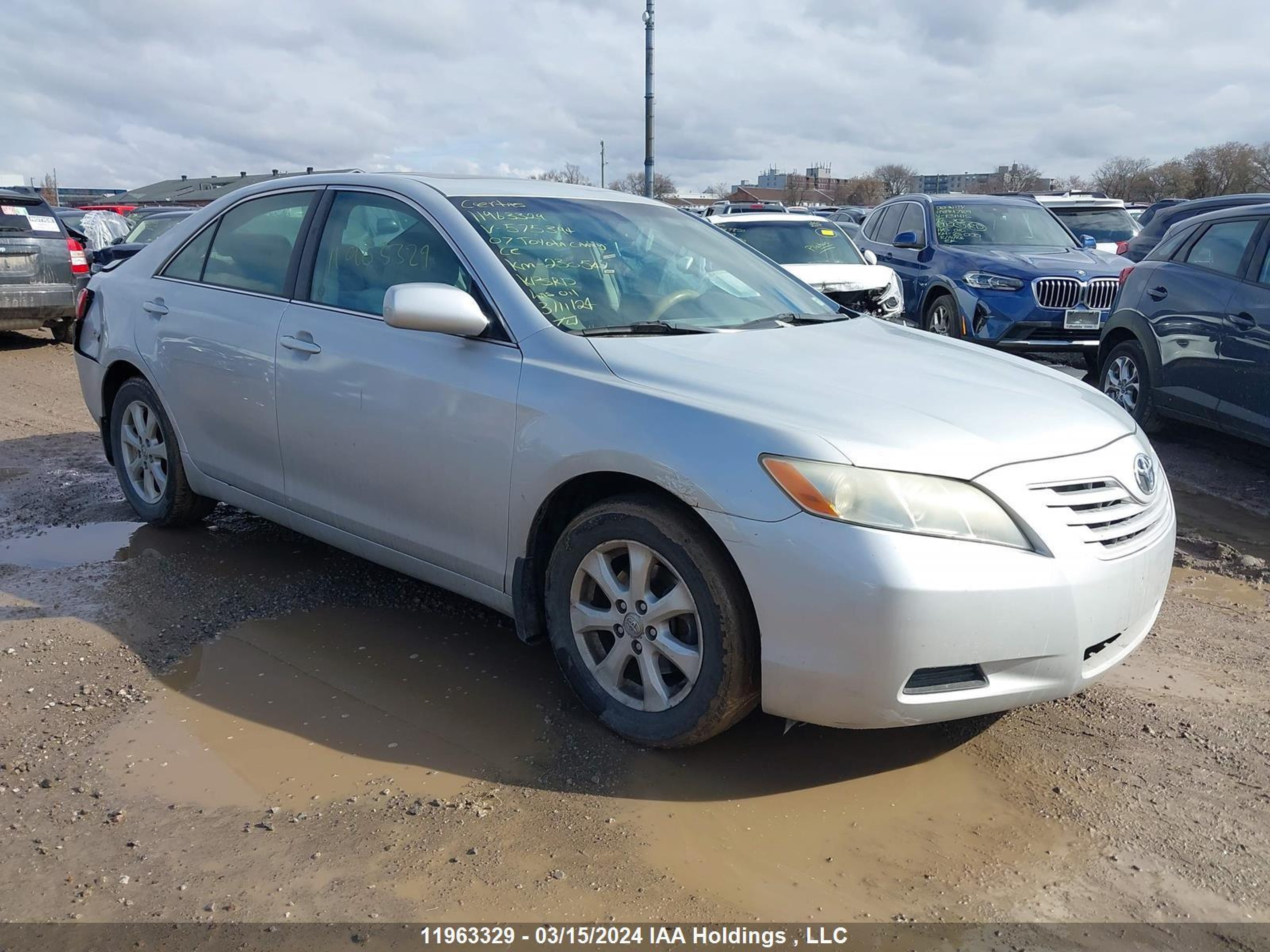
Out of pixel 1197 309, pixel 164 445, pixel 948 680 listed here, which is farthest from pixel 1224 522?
pixel 164 445

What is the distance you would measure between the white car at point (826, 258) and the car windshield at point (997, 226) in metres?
0.82

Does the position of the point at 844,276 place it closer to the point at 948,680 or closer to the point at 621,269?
the point at 621,269

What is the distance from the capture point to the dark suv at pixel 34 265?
1140cm

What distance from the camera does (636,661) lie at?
323 cm

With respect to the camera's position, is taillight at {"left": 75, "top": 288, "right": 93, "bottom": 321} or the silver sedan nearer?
the silver sedan

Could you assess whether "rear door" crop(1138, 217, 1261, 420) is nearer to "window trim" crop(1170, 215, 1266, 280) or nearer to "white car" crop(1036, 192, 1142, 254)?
"window trim" crop(1170, 215, 1266, 280)

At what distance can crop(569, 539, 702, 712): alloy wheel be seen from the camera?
3.07 m

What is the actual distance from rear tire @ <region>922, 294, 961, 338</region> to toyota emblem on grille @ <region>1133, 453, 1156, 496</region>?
6.83m

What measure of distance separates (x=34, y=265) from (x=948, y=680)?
1176 centimetres

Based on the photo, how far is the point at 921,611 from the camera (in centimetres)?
269

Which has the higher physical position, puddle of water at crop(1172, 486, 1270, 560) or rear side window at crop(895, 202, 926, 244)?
rear side window at crop(895, 202, 926, 244)

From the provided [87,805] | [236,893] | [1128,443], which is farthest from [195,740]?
[1128,443]

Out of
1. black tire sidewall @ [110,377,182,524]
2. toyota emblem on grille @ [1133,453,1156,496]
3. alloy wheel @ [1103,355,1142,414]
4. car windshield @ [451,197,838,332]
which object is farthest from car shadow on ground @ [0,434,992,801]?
alloy wheel @ [1103,355,1142,414]

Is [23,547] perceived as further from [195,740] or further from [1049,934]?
[1049,934]
